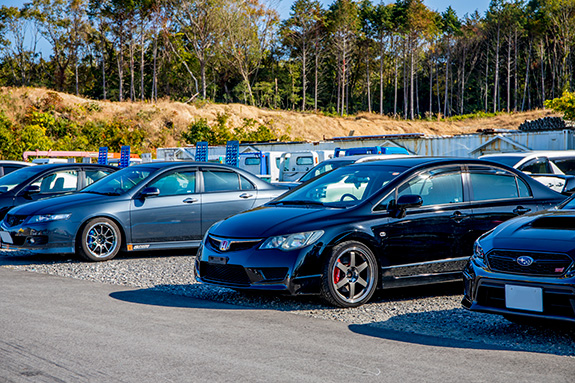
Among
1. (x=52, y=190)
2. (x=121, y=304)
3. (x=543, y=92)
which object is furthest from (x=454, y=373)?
(x=543, y=92)

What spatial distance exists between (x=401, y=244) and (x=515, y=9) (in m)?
86.4

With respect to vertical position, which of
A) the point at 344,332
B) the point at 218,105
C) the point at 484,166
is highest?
the point at 218,105

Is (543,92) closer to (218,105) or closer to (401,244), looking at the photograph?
(218,105)

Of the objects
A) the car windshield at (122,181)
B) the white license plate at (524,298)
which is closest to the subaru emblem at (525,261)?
the white license plate at (524,298)

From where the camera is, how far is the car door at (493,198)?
7219 millimetres

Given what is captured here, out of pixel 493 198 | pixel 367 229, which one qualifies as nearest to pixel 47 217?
pixel 367 229

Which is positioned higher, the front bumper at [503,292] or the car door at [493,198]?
the car door at [493,198]

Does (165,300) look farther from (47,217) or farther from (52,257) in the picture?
(52,257)

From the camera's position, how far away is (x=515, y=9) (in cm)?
8425

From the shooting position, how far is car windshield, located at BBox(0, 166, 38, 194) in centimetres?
1266

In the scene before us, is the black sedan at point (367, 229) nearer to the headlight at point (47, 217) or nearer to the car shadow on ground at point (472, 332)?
the car shadow on ground at point (472, 332)

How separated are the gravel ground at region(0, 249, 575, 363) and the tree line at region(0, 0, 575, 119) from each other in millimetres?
53589

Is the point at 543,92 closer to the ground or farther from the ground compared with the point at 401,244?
farther from the ground

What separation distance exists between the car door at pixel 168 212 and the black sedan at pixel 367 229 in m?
3.28
